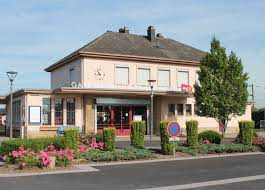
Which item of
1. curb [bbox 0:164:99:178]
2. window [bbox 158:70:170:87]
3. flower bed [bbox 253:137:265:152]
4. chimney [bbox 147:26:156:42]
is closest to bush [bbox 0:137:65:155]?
curb [bbox 0:164:99:178]

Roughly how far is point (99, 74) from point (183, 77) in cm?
776

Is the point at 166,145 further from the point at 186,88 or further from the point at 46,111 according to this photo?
the point at 186,88

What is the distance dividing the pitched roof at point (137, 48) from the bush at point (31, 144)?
1495 cm

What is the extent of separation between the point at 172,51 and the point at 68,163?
24.4 meters

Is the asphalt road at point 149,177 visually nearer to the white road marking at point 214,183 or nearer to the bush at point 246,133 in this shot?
the white road marking at point 214,183

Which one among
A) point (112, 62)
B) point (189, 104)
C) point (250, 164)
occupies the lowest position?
point (250, 164)

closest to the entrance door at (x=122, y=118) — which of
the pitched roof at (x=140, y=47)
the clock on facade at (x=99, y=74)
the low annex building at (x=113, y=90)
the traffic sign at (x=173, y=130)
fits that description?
the low annex building at (x=113, y=90)

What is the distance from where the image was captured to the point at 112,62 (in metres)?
32.2

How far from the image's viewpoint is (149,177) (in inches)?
472

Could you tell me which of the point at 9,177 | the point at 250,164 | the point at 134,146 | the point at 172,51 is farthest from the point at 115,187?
the point at 172,51

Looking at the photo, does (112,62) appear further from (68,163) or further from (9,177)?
(9,177)

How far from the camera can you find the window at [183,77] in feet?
115

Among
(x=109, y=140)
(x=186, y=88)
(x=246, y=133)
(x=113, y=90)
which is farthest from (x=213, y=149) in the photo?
(x=186, y=88)

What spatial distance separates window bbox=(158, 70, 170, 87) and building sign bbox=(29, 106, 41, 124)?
10.6m
